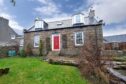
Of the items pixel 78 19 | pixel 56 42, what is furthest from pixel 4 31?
pixel 78 19

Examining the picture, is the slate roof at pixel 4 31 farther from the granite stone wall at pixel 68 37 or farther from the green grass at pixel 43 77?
the green grass at pixel 43 77

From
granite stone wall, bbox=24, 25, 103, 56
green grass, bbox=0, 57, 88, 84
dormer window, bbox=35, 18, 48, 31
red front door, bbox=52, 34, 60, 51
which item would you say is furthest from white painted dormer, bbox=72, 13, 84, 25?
green grass, bbox=0, 57, 88, 84

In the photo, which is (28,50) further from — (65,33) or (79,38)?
(79,38)

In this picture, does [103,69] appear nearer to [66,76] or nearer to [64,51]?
[66,76]

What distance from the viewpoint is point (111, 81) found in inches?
344

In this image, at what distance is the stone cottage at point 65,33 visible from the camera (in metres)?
21.1

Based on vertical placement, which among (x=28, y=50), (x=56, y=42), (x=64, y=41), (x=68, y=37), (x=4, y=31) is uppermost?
(x=4, y=31)

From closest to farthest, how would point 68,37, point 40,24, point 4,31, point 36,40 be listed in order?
point 68,37 < point 36,40 < point 40,24 < point 4,31

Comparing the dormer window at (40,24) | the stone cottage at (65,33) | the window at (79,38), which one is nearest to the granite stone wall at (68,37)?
the stone cottage at (65,33)

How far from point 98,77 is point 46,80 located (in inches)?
127

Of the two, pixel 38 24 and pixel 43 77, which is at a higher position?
pixel 38 24

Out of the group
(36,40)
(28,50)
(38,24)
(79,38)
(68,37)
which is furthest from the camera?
(38,24)

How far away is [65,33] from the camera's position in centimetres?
2295

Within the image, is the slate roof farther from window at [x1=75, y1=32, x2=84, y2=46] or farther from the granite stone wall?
window at [x1=75, y1=32, x2=84, y2=46]
